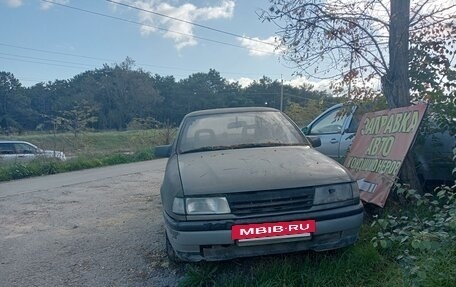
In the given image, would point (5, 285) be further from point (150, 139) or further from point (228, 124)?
point (150, 139)

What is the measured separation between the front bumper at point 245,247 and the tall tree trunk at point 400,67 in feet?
5.59

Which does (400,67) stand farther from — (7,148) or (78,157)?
(7,148)

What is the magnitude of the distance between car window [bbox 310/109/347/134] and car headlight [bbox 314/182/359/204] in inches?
135

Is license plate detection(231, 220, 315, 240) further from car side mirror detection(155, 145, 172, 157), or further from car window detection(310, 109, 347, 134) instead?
car window detection(310, 109, 347, 134)

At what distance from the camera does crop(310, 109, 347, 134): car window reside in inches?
235

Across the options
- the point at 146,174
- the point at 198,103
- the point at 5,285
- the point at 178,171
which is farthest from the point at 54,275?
the point at 198,103

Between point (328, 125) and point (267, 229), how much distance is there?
13.7 feet

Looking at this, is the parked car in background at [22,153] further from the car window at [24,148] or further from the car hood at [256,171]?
the car hood at [256,171]

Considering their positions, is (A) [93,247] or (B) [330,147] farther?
(B) [330,147]

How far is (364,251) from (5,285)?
3142mm

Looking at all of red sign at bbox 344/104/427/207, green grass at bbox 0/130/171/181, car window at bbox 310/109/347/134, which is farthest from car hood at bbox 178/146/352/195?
green grass at bbox 0/130/171/181

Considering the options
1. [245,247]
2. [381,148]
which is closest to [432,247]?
[245,247]

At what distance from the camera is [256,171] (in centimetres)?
267

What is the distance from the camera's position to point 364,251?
2.76 m
